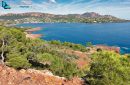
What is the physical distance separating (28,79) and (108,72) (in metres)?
7.41

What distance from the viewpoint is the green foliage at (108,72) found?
27438 mm

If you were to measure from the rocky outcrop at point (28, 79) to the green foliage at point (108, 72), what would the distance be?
174cm

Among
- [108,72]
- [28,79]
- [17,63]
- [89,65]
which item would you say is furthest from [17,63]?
[108,72]

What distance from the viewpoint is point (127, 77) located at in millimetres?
28391

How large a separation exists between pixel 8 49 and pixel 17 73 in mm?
9814

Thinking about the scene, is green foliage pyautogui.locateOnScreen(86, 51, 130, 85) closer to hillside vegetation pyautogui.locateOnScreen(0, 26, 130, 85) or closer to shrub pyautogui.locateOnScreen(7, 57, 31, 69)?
hillside vegetation pyautogui.locateOnScreen(0, 26, 130, 85)

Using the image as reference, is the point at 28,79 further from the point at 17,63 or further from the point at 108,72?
the point at 108,72

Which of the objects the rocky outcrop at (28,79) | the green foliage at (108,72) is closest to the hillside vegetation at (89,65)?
the green foliage at (108,72)

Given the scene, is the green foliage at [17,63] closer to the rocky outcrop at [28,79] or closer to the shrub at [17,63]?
the shrub at [17,63]

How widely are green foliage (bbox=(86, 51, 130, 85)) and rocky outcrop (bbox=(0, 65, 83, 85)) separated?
174cm

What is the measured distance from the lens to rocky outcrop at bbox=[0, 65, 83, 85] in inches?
1082

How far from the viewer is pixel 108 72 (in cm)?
2814

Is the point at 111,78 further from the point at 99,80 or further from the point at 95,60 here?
the point at 95,60

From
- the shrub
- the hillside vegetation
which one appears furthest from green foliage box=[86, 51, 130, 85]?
the shrub
